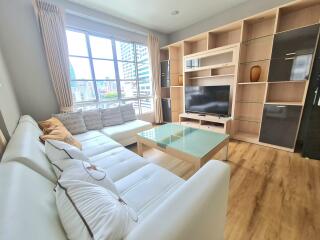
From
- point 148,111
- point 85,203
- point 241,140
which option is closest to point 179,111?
A: point 148,111

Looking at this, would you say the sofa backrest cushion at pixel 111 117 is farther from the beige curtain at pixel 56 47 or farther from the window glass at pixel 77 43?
the window glass at pixel 77 43

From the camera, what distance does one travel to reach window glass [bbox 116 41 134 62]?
3.46 m

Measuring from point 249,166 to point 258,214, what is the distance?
83cm

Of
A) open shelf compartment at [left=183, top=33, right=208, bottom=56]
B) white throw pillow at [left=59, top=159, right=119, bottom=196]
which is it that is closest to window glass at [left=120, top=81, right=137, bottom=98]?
open shelf compartment at [left=183, top=33, right=208, bottom=56]

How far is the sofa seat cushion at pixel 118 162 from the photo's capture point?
1332 mm

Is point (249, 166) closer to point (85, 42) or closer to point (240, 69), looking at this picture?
point (240, 69)

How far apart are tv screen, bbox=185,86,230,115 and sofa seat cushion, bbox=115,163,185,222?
89.5 inches

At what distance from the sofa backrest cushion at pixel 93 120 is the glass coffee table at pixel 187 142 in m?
0.97

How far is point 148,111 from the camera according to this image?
431 centimetres

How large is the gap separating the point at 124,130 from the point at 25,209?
6.98ft

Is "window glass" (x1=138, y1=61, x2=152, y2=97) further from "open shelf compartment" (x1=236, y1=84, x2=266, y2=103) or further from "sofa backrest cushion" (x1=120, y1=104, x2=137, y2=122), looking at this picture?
"open shelf compartment" (x1=236, y1=84, x2=266, y2=103)

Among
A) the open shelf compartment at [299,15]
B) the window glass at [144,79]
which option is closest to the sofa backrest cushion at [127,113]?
the window glass at [144,79]

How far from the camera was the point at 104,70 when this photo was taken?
3295mm

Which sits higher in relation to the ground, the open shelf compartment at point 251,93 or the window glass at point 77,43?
the window glass at point 77,43
